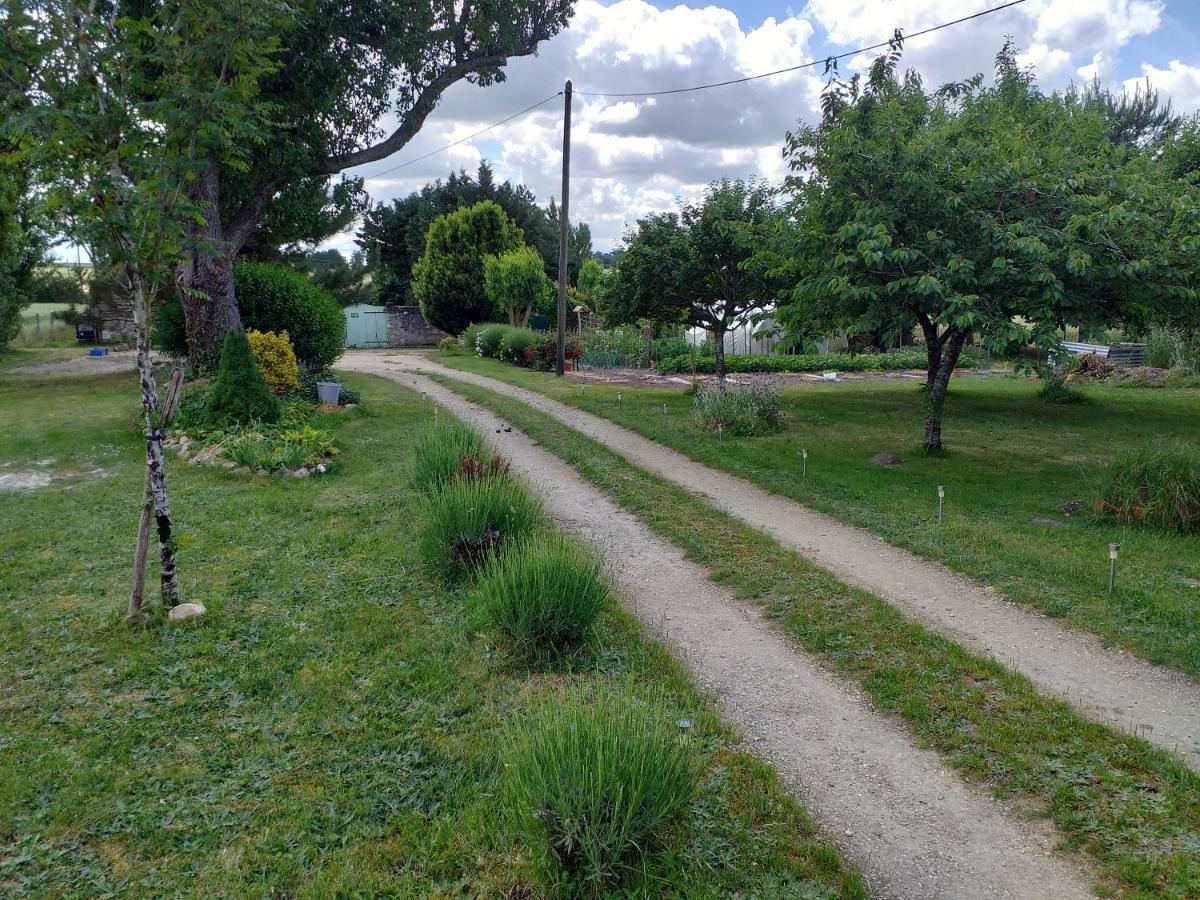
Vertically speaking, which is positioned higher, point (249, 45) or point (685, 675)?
point (249, 45)

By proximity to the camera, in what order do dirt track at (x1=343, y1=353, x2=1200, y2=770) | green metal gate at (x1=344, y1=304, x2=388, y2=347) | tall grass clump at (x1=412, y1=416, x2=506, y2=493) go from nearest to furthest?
dirt track at (x1=343, y1=353, x2=1200, y2=770)
tall grass clump at (x1=412, y1=416, x2=506, y2=493)
green metal gate at (x1=344, y1=304, x2=388, y2=347)

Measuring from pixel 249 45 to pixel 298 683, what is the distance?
4.06 meters

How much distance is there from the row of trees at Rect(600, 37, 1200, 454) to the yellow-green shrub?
913cm

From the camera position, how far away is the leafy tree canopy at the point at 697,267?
14625 mm

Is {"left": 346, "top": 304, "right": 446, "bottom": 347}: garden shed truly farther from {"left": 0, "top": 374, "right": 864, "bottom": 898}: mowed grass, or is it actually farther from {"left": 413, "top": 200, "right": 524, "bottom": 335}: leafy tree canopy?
{"left": 0, "top": 374, "right": 864, "bottom": 898}: mowed grass

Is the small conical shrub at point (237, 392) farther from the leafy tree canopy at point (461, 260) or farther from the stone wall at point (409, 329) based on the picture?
the stone wall at point (409, 329)

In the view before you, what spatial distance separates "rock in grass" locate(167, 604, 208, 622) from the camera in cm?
509

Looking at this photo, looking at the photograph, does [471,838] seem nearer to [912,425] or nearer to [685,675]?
[685,675]

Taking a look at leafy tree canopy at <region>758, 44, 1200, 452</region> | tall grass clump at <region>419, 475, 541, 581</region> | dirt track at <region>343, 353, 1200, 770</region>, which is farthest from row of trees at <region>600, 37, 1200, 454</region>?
tall grass clump at <region>419, 475, 541, 581</region>

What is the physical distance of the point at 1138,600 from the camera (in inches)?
210

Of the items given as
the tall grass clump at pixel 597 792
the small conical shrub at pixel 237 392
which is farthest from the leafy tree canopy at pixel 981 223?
the small conical shrub at pixel 237 392

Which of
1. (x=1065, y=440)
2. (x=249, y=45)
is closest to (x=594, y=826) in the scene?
(x=249, y=45)

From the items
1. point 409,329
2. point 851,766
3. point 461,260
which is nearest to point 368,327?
point 409,329

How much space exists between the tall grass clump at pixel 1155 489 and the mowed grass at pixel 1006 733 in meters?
3.42
